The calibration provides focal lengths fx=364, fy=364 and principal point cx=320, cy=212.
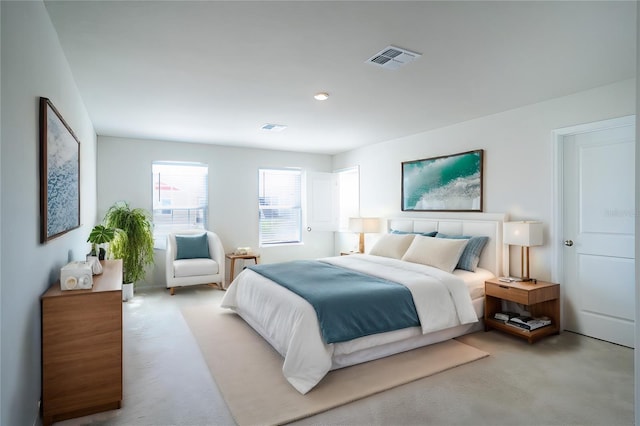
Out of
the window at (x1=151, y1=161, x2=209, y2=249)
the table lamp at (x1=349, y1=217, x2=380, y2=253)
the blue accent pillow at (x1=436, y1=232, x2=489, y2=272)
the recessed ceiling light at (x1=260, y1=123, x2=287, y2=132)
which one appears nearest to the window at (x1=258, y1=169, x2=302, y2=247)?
the window at (x1=151, y1=161, x2=209, y2=249)

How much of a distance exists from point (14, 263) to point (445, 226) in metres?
4.36

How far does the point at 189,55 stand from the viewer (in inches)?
104

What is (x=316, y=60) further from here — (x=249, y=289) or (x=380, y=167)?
(x=380, y=167)

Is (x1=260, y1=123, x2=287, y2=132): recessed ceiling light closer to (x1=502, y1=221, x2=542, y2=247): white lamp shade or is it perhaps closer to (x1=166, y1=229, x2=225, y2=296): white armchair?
(x1=166, y1=229, x2=225, y2=296): white armchair

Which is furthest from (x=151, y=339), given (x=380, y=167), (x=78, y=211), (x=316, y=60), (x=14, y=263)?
(x=380, y=167)

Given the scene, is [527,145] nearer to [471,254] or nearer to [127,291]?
[471,254]

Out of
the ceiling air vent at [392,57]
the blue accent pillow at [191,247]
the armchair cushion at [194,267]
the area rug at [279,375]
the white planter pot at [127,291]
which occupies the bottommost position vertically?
the area rug at [279,375]

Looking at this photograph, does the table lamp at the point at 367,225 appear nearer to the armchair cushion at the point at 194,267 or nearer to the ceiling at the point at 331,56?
the ceiling at the point at 331,56

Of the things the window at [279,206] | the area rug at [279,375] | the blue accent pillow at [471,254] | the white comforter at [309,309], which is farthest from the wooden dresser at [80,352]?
the window at [279,206]

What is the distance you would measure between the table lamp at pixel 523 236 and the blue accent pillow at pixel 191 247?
4201 mm

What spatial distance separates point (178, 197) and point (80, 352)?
4136 millimetres

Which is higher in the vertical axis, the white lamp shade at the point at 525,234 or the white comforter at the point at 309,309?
the white lamp shade at the point at 525,234

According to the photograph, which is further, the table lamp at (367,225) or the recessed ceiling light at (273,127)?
the table lamp at (367,225)

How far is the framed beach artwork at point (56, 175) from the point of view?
206 centimetres
